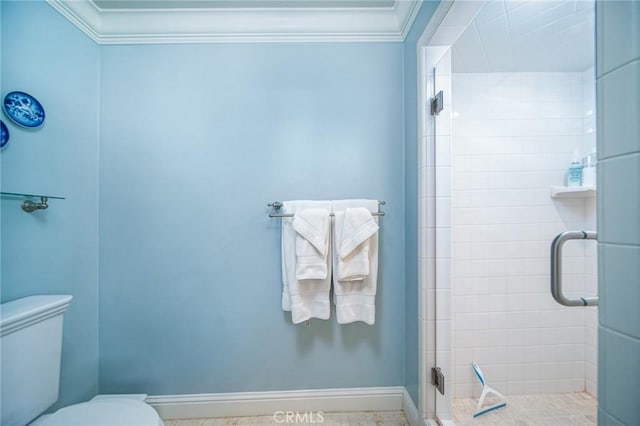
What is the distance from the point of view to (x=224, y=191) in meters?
1.40

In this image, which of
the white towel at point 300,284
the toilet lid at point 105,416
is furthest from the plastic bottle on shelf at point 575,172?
the toilet lid at point 105,416

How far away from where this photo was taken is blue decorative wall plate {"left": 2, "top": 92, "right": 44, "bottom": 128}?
104 centimetres

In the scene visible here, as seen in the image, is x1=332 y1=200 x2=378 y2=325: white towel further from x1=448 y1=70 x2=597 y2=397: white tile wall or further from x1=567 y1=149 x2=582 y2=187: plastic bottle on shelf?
x1=567 y1=149 x2=582 y2=187: plastic bottle on shelf

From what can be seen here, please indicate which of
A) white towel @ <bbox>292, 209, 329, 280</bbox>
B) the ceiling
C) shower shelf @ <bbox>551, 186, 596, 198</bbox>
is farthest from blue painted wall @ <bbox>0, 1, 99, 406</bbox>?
shower shelf @ <bbox>551, 186, 596, 198</bbox>

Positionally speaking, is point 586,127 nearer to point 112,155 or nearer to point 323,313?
point 323,313

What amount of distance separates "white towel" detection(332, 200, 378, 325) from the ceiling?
0.98 m

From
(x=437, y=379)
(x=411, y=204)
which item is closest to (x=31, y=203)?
(x=411, y=204)

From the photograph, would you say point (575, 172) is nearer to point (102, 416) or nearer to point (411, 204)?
point (411, 204)

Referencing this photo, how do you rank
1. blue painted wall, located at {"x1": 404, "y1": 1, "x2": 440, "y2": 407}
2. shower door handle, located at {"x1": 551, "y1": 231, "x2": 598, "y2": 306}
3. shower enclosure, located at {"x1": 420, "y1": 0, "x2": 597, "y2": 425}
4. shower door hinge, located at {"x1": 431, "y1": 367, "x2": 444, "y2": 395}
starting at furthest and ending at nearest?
1. shower enclosure, located at {"x1": 420, "y1": 0, "x2": 597, "y2": 425}
2. blue painted wall, located at {"x1": 404, "y1": 1, "x2": 440, "y2": 407}
3. shower door hinge, located at {"x1": 431, "y1": 367, "x2": 444, "y2": 395}
4. shower door handle, located at {"x1": 551, "y1": 231, "x2": 598, "y2": 306}

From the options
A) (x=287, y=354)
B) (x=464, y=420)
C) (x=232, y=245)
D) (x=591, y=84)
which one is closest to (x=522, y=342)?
(x=464, y=420)

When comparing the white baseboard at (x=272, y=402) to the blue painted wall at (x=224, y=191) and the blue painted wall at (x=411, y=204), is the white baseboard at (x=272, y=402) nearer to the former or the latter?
the blue painted wall at (x=224, y=191)

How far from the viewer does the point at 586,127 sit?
1458 millimetres

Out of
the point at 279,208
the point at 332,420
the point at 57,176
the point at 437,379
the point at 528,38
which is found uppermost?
the point at 528,38

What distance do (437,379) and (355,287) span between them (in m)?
0.54
